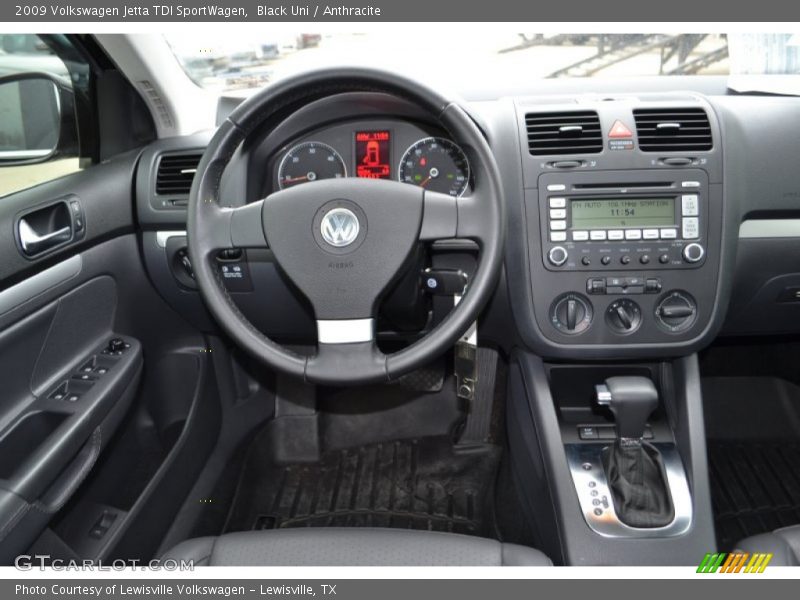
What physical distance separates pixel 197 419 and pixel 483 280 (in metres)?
1.24

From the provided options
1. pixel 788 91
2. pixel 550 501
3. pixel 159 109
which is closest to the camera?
pixel 550 501

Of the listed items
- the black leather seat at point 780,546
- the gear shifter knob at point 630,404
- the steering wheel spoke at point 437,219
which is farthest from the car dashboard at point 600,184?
the black leather seat at point 780,546

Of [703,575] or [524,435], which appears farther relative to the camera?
[524,435]

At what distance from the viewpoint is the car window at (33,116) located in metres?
1.74

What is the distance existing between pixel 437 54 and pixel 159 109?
2.77 feet

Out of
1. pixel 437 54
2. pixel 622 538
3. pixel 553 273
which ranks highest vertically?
pixel 437 54

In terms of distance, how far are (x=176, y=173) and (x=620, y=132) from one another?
4.01 feet

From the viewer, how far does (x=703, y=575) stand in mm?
1398

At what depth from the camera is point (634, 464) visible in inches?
67.9

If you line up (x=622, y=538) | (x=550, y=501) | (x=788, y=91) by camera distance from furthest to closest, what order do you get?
(x=788, y=91), (x=550, y=501), (x=622, y=538)

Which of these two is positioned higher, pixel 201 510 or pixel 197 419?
pixel 197 419

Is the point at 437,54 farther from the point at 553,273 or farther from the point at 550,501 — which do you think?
the point at 550,501

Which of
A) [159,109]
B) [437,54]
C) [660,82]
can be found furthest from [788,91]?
[159,109]

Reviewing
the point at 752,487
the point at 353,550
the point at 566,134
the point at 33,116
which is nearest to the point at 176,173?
the point at 33,116
